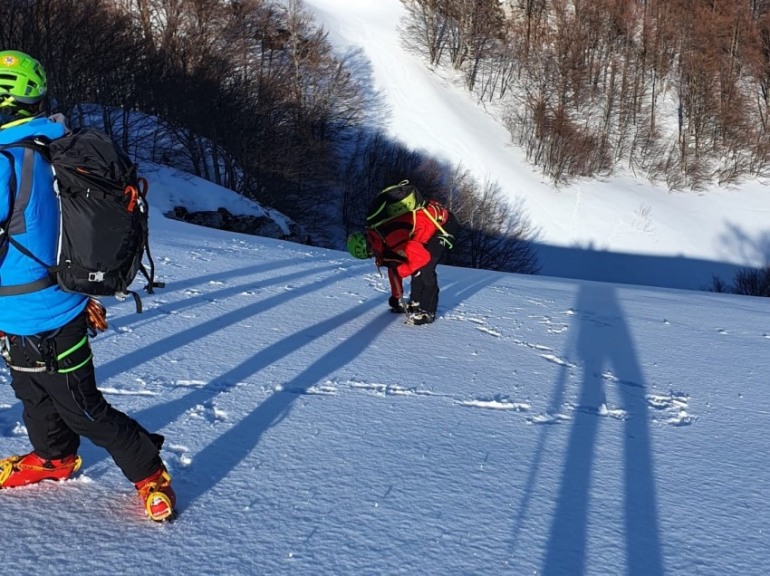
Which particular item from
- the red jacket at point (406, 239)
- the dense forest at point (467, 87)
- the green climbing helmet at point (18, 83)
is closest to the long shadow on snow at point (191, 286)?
the red jacket at point (406, 239)

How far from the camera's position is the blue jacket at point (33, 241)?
208 cm

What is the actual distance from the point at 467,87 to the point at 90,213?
3813cm

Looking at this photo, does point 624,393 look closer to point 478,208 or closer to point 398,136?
point 478,208

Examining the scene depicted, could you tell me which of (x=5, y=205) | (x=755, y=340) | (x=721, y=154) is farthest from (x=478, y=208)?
(x=5, y=205)

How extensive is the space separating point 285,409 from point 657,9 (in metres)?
45.6

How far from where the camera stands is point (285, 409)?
359cm

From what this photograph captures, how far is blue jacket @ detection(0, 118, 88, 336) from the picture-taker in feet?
6.82

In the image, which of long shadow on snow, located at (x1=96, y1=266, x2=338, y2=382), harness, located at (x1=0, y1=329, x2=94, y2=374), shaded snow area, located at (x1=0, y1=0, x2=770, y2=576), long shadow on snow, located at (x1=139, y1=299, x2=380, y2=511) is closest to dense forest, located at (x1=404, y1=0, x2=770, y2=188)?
long shadow on snow, located at (x1=96, y1=266, x2=338, y2=382)

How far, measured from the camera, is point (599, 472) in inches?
124

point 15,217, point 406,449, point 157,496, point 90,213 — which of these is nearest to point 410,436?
point 406,449

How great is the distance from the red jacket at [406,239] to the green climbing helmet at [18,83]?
360cm

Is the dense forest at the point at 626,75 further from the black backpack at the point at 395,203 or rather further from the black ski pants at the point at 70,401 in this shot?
the black ski pants at the point at 70,401

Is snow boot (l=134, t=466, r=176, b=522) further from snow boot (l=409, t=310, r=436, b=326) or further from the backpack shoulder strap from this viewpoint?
snow boot (l=409, t=310, r=436, b=326)

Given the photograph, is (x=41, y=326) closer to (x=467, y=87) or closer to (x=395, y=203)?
(x=395, y=203)
